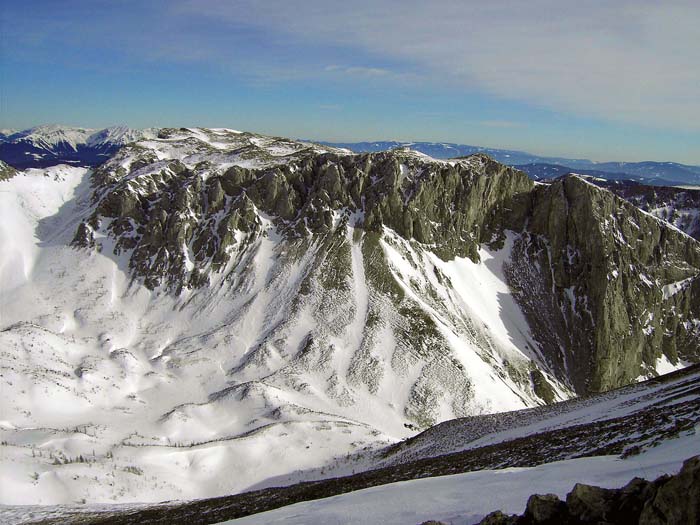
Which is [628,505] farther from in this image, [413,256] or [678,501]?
[413,256]

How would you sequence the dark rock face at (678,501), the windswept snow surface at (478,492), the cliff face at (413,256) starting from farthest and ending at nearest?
the cliff face at (413,256)
the windswept snow surface at (478,492)
the dark rock face at (678,501)

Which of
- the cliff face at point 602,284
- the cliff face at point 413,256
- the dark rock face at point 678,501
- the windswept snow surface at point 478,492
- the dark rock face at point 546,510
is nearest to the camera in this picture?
the dark rock face at point 678,501

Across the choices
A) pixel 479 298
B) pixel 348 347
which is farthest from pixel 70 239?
pixel 479 298

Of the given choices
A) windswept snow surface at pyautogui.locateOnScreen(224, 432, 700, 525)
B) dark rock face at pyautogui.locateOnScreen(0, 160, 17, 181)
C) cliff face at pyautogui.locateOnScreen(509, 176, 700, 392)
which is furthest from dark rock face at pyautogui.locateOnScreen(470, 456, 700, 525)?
dark rock face at pyautogui.locateOnScreen(0, 160, 17, 181)

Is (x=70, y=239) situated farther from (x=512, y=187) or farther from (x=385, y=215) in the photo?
(x=512, y=187)

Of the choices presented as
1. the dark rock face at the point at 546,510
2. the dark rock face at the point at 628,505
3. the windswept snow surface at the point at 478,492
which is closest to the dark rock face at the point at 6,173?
the windswept snow surface at the point at 478,492

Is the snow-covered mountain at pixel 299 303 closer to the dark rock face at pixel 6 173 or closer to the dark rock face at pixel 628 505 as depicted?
the dark rock face at pixel 6 173
